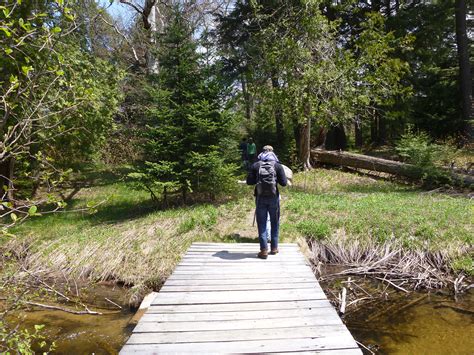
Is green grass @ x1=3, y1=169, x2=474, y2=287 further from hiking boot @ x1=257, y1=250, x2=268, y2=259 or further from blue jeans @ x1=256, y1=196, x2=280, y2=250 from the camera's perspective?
blue jeans @ x1=256, y1=196, x2=280, y2=250

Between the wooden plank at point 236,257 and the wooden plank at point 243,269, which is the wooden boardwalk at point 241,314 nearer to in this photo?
the wooden plank at point 243,269

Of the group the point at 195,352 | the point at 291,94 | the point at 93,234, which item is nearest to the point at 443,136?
the point at 291,94

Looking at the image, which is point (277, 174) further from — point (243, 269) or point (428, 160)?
point (428, 160)

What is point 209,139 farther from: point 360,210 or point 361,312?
point 361,312

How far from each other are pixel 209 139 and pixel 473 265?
24.8 feet

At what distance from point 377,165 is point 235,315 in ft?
41.5

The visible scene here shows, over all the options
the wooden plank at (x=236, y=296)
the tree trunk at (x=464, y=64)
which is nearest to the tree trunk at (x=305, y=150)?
the tree trunk at (x=464, y=64)

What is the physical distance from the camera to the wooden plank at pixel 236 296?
15.4 ft

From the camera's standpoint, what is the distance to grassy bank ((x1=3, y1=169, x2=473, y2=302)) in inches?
307

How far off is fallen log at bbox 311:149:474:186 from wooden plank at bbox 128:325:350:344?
10607 millimetres

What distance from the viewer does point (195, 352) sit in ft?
11.4

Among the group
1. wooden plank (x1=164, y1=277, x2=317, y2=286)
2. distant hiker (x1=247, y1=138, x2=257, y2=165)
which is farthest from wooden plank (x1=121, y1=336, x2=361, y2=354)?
distant hiker (x1=247, y1=138, x2=257, y2=165)

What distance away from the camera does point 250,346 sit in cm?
357

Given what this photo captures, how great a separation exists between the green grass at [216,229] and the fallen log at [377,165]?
1776mm
